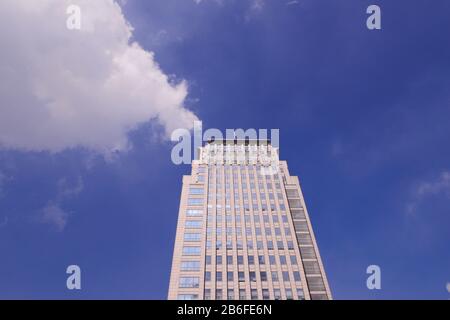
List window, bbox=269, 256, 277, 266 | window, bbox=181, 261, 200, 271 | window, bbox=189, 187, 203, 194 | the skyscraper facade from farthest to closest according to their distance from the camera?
1. window, bbox=189, 187, 203, 194
2. window, bbox=269, 256, 277, 266
3. window, bbox=181, 261, 200, 271
4. the skyscraper facade

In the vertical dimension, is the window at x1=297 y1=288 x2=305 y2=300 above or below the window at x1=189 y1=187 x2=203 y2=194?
below

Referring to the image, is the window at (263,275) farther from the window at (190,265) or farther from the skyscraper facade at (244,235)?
the window at (190,265)

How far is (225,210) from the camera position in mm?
75375

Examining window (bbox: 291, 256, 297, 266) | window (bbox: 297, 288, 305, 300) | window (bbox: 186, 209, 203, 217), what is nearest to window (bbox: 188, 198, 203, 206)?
window (bbox: 186, 209, 203, 217)

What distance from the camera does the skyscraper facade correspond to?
→ 5975 centimetres

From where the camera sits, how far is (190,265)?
6225 centimetres

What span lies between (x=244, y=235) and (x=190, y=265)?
13923mm

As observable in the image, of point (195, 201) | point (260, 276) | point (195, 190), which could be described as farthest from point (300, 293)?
point (195, 190)

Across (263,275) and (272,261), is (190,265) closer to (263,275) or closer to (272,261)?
(263,275)

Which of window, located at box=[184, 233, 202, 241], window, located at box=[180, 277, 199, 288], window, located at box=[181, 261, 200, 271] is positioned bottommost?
window, located at box=[180, 277, 199, 288]

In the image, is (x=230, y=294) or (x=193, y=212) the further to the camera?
(x=193, y=212)

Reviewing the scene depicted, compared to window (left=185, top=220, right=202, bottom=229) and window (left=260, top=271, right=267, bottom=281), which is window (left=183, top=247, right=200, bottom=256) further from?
window (left=260, top=271, right=267, bottom=281)

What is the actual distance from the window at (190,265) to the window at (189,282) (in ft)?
6.80
